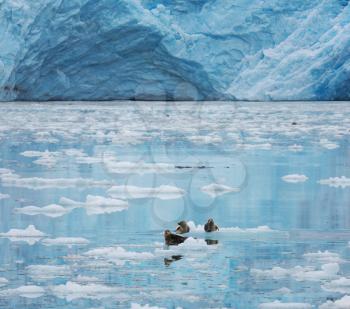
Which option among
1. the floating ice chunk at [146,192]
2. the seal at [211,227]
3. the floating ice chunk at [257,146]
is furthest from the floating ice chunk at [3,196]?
the floating ice chunk at [257,146]

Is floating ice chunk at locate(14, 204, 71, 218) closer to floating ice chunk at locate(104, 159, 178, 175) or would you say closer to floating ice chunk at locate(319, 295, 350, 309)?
floating ice chunk at locate(104, 159, 178, 175)

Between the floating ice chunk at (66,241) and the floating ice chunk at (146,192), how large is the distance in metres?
1.29

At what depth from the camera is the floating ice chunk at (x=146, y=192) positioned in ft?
15.5

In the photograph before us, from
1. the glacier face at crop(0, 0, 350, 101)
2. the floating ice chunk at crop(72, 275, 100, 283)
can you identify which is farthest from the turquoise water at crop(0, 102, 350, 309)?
the glacier face at crop(0, 0, 350, 101)

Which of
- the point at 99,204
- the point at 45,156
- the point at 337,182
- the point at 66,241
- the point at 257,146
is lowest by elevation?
the point at 66,241

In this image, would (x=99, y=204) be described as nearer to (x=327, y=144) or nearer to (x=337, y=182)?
(x=337, y=182)

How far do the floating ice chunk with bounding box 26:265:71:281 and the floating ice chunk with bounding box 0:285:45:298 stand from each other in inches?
4.8

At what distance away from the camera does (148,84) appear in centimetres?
2458

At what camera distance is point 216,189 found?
5102 mm

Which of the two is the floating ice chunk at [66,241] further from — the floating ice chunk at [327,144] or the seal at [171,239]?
the floating ice chunk at [327,144]

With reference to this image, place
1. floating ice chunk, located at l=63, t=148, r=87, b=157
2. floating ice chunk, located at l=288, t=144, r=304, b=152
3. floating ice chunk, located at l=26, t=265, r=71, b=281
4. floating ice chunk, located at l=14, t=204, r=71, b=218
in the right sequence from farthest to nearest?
floating ice chunk, located at l=288, t=144, r=304, b=152 → floating ice chunk, located at l=63, t=148, r=87, b=157 → floating ice chunk, located at l=14, t=204, r=71, b=218 → floating ice chunk, located at l=26, t=265, r=71, b=281

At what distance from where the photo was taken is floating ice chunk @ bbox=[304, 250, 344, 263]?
9.82 ft

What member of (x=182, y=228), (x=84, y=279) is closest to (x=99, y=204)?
(x=182, y=228)

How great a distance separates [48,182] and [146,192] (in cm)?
74
